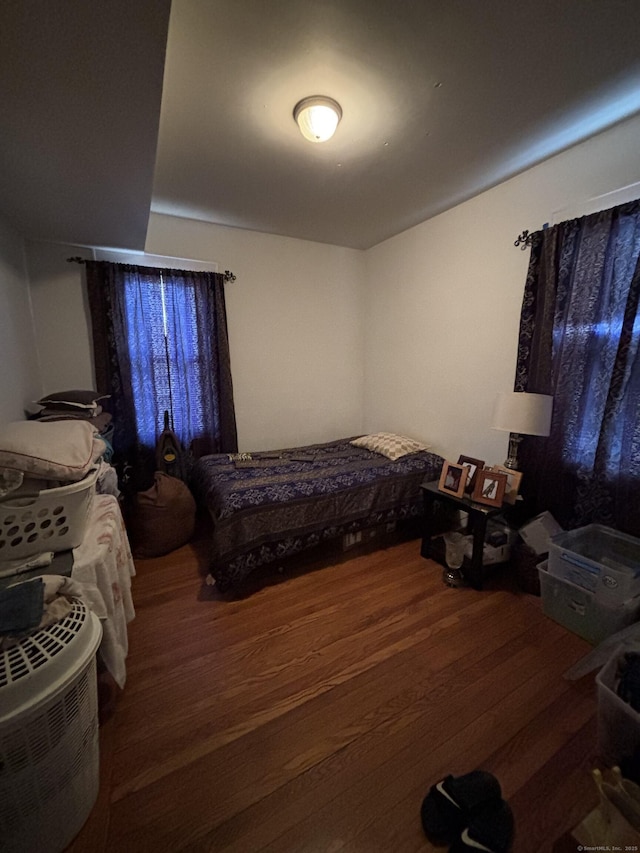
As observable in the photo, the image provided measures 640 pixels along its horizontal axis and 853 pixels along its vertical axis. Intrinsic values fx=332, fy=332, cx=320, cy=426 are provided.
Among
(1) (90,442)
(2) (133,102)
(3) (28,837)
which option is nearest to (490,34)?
(2) (133,102)

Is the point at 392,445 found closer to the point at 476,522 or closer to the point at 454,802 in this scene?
the point at 476,522

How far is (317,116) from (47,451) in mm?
1890

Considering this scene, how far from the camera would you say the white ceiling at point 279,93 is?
102 cm

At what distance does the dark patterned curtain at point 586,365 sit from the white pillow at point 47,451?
245 cm

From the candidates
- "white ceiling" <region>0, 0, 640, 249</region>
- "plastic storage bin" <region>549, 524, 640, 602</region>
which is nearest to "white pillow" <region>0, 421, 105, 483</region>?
"white ceiling" <region>0, 0, 640, 249</region>

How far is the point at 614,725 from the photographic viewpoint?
1082 mm

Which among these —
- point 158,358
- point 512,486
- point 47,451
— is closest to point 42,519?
point 47,451

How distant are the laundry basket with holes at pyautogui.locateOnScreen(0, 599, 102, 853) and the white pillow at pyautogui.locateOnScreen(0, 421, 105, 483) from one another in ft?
1.50

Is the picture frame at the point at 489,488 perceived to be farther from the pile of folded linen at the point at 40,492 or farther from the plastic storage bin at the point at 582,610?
the pile of folded linen at the point at 40,492

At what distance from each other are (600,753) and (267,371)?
10.3 ft

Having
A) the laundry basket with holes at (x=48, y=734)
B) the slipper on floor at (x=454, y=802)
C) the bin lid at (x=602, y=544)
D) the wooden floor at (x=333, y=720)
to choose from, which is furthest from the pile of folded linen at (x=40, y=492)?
the bin lid at (x=602, y=544)

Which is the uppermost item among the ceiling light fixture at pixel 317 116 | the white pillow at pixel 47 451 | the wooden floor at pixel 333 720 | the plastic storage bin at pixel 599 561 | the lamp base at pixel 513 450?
the ceiling light fixture at pixel 317 116

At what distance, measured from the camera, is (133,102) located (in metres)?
1.16

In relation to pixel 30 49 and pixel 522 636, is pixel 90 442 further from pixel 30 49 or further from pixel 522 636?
pixel 522 636
